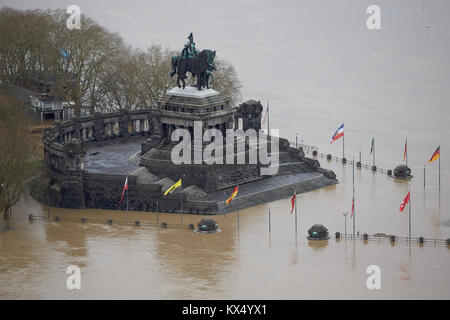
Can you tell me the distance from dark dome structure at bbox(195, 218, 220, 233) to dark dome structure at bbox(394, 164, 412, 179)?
3422 centimetres

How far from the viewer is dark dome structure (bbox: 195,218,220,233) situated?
132750 mm

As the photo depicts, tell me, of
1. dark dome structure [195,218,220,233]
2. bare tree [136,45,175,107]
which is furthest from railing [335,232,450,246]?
bare tree [136,45,175,107]

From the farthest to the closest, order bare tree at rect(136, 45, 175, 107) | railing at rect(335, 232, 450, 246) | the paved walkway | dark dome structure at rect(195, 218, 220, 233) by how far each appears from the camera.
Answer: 1. bare tree at rect(136, 45, 175, 107)
2. the paved walkway
3. dark dome structure at rect(195, 218, 220, 233)
4. railing at rect(335, 232, 450, 246)

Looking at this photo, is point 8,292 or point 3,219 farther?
point 3,219

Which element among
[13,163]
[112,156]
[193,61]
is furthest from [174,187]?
[112,156]

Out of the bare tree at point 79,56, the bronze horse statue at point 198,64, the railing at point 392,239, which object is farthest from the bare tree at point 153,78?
the railing at point 392,239

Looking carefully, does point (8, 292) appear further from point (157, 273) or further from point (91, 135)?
point (91, 135)

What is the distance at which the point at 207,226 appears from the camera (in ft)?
436

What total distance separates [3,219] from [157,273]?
27.6m

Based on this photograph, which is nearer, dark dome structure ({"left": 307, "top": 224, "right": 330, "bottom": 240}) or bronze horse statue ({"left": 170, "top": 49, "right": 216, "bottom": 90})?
dark dome structure ({"left": 307, "top": 224, "right": 330, "bottom": 240})

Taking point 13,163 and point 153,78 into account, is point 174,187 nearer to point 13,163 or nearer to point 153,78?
point 13,163

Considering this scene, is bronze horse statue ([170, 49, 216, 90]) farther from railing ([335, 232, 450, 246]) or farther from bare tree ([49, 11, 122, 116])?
bare tree ([49, 11, 122, 116])
